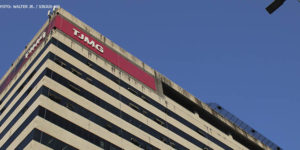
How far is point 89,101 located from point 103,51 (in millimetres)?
13362

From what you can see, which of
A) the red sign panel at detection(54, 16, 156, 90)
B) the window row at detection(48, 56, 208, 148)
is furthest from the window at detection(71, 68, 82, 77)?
the red sign panel at detection(54, 16, 156, 90)

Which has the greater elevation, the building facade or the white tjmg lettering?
the white tjmg lettering

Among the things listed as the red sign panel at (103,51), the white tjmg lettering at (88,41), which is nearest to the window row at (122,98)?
the red sign panel at (103,51)

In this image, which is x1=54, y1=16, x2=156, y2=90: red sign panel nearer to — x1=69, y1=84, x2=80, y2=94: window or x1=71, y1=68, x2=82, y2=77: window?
x1=71, y1=68, x2=82, y2=77: window

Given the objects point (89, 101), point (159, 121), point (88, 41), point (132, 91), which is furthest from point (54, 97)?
point (159, 121)

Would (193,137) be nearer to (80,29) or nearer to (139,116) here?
(139,116)

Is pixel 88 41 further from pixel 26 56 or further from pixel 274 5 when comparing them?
pixel 274 5

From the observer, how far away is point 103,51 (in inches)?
2515

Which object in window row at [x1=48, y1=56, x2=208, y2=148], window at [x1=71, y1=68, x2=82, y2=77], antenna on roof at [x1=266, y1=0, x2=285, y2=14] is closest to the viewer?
antenna on roof at [x1=266, y1=0, x2=285, y2=14]

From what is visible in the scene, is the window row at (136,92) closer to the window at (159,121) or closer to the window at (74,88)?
the window at (159,121)

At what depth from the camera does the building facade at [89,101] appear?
46906 millimetres

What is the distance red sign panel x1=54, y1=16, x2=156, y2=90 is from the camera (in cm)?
6106

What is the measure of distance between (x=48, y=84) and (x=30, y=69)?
947 cm

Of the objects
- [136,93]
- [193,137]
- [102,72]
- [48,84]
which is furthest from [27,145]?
[193,137]
